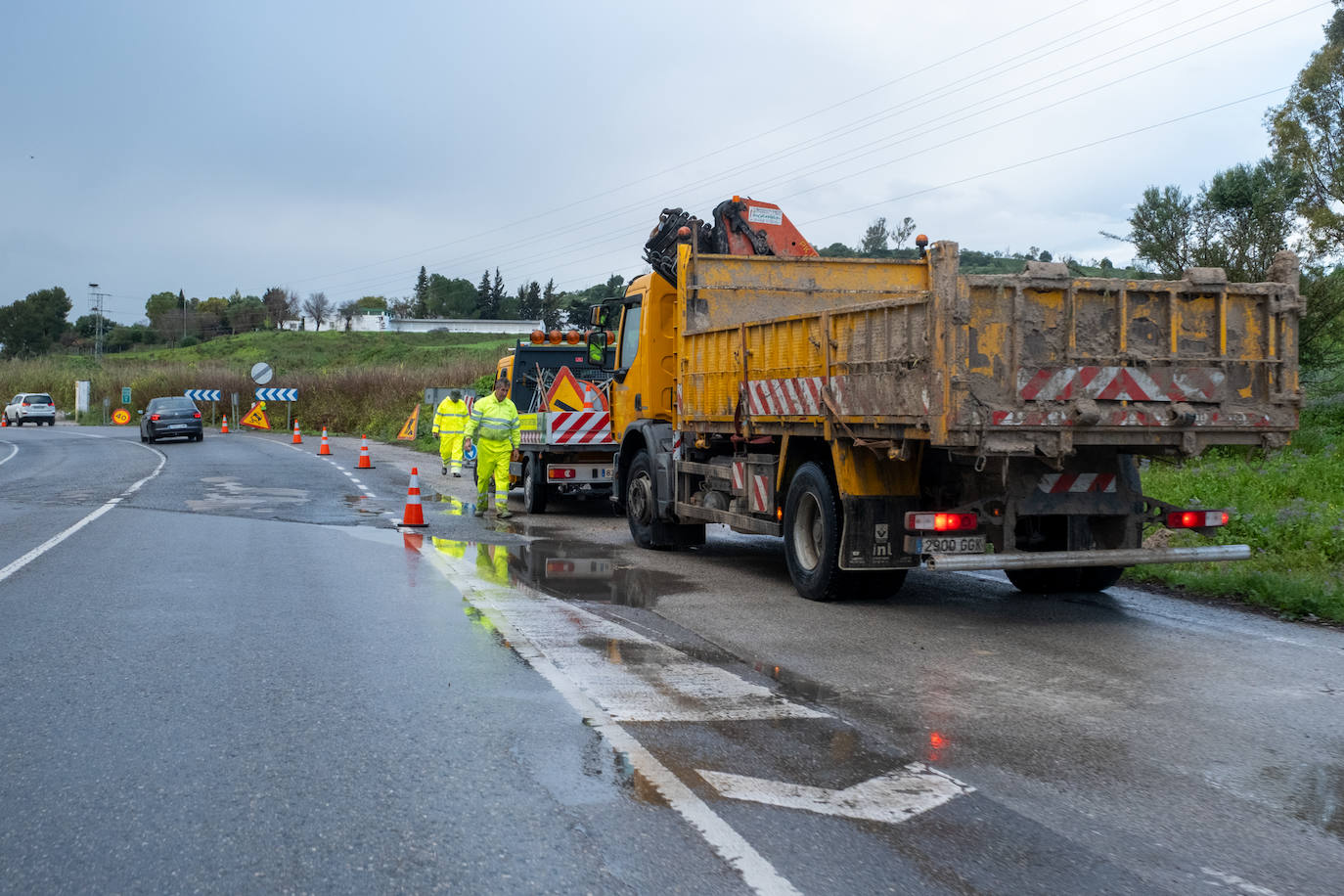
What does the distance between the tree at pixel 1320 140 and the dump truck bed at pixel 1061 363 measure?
758 inches

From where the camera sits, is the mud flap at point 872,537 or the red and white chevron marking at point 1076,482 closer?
the red and white chevron marking at point 1076,482

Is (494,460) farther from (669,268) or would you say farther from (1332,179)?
(1332,179)

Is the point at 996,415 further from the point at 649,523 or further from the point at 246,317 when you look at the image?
the point at 246,317

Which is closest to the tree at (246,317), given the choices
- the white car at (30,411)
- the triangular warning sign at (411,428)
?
the white car at (30,411)

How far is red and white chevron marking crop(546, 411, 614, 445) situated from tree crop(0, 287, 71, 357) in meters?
118

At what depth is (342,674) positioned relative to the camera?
20.4 feet

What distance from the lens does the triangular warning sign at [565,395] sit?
→ 52.3 feet

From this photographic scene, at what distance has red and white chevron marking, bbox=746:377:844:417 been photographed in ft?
28.5

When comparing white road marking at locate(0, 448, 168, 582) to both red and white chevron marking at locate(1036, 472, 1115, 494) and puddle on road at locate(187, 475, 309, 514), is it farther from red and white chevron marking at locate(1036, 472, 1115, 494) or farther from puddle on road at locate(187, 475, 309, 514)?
red and white chevron marking at locate(1036, 472, 1115, 494)

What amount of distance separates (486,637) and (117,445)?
3169 cm

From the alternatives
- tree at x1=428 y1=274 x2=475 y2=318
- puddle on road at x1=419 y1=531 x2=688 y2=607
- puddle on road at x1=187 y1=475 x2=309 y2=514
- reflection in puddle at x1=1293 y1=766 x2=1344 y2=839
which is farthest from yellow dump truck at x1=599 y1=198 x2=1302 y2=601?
tree at x1=428 y1=274 x2=475 y2=318

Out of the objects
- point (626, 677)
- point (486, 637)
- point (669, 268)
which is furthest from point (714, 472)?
point (626, 677)

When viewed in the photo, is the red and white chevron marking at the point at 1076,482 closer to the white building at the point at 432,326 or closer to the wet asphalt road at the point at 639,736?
the wet asphalt road at the point at 639,736

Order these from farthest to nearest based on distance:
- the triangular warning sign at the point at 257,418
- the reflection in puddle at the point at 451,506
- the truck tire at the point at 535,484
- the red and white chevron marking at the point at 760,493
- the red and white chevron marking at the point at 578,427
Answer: the triangular warning sign at the point at 257,418 → the reflection in puddle at the point at 451,506 → the truck tire at the point at 535,484 → the red and white chevron marking at the point at 578,427 → the red and white chevron marking at the point at 760,493
